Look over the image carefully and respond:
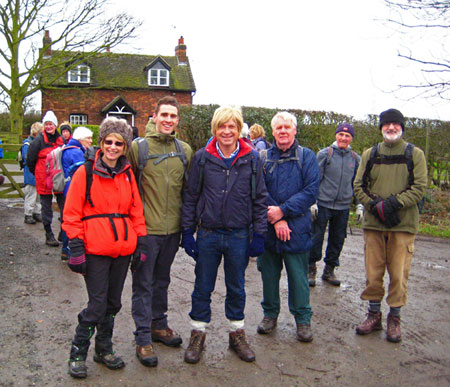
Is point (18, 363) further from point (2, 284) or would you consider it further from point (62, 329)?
point (2, 284)

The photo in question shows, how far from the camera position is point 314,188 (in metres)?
4.35

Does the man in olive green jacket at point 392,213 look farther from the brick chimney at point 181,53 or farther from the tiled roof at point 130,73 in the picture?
the brick chimney at point 181,53

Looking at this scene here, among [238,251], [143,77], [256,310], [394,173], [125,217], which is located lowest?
[256,310]

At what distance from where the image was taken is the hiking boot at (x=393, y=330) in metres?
4.41

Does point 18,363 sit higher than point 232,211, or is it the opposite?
point 232,211

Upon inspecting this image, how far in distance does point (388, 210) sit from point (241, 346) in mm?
1997

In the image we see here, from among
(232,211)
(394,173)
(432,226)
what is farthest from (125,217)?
(432,226)

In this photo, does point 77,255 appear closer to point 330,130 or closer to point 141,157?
point 141,157

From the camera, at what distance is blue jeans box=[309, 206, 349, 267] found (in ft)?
19.9

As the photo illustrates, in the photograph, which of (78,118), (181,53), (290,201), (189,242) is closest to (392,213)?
(290,201)

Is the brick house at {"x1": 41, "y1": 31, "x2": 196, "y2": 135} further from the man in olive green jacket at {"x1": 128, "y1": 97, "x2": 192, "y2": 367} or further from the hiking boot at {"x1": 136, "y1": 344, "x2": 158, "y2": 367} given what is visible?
the hiking boot at {"x1": 136, "y1": 344, "x2": 158, "y2": 367}

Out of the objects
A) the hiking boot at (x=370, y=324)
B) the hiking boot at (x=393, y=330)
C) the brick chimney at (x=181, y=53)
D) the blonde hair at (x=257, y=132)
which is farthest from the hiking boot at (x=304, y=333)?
the brick chimney at (x=181, y=53)

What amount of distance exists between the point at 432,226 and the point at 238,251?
8246mm

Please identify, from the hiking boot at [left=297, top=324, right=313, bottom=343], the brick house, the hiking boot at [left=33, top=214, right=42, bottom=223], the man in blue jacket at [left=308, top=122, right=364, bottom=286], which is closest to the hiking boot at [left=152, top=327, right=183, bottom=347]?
the hiking boot at [left=297, top=324, right=313, bottom=343]
